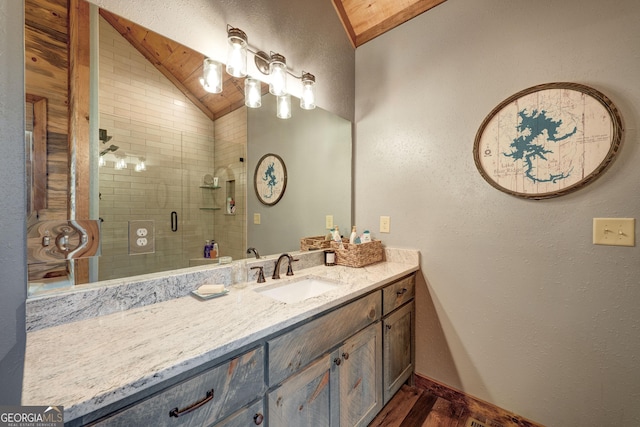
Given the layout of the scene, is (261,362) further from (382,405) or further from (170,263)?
(382,405)

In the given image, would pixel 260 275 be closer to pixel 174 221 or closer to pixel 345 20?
pixel 174 221

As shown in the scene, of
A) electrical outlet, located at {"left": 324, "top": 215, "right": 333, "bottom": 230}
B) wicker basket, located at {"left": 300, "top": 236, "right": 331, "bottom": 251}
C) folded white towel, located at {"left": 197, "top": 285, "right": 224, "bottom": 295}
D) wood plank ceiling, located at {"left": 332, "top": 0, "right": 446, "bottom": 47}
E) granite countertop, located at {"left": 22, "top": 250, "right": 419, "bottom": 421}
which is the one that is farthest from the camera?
electrical outlet, located at {"left": 324, "top": 215, "right": 333, "bottom": 230}

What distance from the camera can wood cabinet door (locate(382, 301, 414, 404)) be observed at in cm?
147

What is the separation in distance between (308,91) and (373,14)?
34.4 inches

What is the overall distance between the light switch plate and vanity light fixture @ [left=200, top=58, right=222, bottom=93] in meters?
1.96

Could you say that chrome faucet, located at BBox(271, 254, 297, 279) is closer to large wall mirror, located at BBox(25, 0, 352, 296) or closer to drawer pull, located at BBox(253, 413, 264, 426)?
large wall mirror, located at BBox(25, 0, 352, 296)

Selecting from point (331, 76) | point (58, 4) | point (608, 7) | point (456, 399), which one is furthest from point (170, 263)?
point (608, 7)

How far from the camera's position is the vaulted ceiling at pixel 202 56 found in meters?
1.08

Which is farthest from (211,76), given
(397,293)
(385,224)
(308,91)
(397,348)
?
(397,348)

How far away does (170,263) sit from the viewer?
1179 mm

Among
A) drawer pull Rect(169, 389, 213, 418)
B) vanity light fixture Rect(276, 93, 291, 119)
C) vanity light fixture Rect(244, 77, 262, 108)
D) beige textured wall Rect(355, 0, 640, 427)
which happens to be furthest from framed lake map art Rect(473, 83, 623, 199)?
drawer pull Rect(169, 389, 213, 418)

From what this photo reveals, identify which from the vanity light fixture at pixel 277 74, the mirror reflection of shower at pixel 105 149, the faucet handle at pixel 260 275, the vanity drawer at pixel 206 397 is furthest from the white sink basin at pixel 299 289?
the vanity light fixture at pixel 277 74

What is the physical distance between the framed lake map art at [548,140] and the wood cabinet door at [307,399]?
1.35 meters

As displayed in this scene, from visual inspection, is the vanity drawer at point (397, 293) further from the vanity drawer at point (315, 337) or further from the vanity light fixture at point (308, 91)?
the vanity light fixture at point (308, 91)
